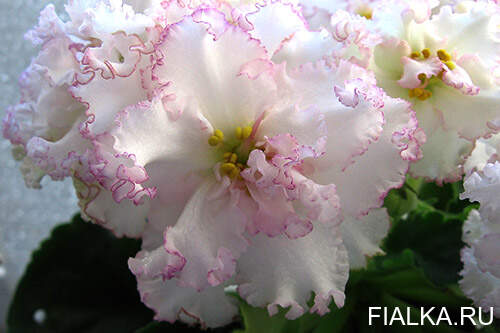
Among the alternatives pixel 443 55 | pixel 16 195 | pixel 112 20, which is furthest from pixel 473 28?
pixel 16 195

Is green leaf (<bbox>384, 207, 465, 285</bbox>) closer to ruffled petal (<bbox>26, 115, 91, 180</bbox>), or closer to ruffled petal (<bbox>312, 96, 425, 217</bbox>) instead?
ruffled petal (<bbox>312, 96, 425, 217</bbox>)

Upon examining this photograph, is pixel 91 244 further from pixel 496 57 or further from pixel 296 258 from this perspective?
pixel 496 57

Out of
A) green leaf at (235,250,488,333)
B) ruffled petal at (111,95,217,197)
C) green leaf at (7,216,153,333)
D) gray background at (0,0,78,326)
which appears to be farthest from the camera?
gray background at (0,0,78,326)

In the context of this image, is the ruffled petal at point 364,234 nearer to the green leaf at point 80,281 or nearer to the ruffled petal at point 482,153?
the ruffled petal at point 482,153

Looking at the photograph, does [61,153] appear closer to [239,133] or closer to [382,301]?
[239,133]

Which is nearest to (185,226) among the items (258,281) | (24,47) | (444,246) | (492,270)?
(258,281)

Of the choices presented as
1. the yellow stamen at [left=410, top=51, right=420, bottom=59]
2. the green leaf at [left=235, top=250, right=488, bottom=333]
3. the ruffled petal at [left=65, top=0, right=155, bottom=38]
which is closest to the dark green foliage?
the green leaf at [left=235, top=250, right=488, bottom=333]

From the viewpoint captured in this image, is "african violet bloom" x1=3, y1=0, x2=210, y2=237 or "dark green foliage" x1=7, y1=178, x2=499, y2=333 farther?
"dark green foliage" x1=7, y1=178, x2=499, y2=333
